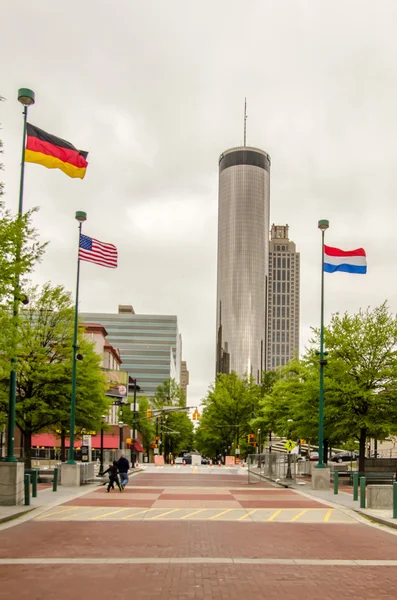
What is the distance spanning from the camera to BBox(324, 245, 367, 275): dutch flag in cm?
3247

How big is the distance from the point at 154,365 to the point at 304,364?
144816mm

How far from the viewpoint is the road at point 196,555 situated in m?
9.48

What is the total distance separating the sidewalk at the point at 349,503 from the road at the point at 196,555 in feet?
1.99

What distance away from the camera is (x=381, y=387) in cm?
3672

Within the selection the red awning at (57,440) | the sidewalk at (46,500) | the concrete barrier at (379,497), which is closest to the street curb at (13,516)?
the sidewalk at (46,500)

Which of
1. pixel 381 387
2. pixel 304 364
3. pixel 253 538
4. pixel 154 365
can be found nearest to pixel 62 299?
pixel 304 364

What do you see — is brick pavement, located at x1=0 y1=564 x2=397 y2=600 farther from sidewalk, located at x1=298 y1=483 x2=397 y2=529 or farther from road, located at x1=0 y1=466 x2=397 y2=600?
sidewalk, located at x1=298 y1=483 x2=397 y2=529

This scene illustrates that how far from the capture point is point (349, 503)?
24.3 m

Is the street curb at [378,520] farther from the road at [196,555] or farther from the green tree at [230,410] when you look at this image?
the green tree at [230,410]

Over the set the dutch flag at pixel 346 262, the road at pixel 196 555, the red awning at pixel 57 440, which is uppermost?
the dutch flag at pixel 346 262

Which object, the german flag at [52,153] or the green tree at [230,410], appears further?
the green tree at [230,410]

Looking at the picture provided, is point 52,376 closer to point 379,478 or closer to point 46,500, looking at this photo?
point 46,500

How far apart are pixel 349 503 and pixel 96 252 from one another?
15.2 meters

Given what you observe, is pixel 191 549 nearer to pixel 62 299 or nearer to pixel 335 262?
pixel 335 262
